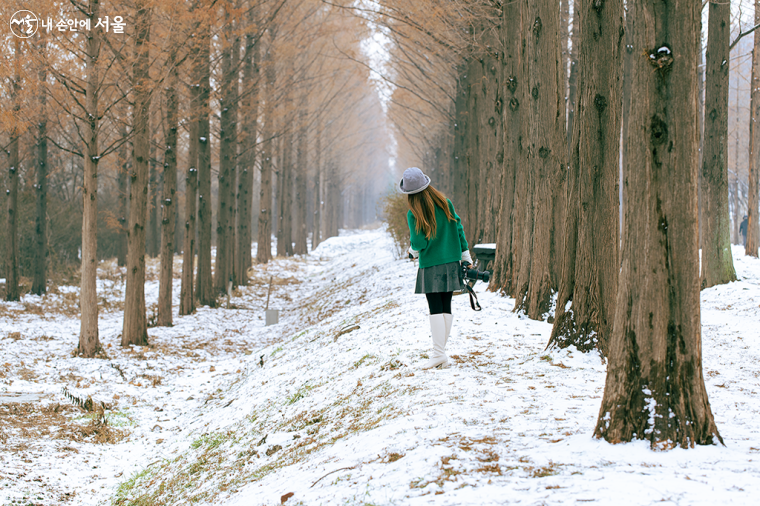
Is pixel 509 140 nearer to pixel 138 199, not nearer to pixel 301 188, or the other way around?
pixel 138 199

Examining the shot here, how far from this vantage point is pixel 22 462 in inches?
185

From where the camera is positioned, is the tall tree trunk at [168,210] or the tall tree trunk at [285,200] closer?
the tall tree trunk at [168,210]

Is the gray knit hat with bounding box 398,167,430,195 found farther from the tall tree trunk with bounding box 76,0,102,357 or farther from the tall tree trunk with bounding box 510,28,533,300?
the tall tree trunk with bounding box 76,0,102,357

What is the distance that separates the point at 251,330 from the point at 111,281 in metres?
7.66

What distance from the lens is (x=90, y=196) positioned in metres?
8.41

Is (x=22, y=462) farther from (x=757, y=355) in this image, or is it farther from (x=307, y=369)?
(x=757, y=355)

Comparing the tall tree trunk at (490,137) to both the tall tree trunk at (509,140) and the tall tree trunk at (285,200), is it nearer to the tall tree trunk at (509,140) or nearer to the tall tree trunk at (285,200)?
the tall tree trunk at (509,140)

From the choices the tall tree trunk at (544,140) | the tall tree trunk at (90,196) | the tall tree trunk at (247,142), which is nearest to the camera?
the tall tree trunk at (544,140)

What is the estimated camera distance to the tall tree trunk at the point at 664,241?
2.81m

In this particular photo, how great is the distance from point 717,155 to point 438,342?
28.4 ft

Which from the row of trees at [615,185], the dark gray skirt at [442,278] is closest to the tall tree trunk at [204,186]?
the row of trees at [615,185]

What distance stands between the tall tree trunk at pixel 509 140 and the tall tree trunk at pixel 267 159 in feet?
24.5

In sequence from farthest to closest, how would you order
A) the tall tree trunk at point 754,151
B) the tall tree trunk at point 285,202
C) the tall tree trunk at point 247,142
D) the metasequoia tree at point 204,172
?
the tall tree trunk at point 285,202
the tall tree trunk at point 247,142
the tall tree trunk at point 754,151
the metasequoia tree at point 204,172

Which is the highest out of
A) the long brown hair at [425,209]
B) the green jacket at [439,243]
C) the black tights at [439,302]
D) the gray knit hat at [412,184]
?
the gray knit hat at [412,184]
